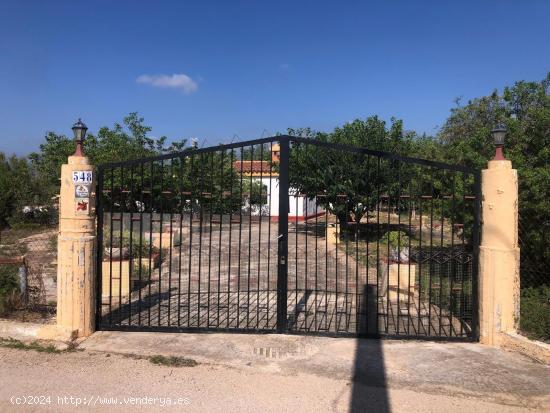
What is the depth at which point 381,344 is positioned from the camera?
18.8 ft

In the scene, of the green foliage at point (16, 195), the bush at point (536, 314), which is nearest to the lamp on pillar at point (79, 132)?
the bush at point (536, 314)

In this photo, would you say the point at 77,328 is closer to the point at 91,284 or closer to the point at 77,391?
the point at 91,284

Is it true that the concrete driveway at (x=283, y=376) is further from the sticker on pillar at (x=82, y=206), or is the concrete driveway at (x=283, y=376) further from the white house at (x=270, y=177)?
the white house at (x=270, y=177)

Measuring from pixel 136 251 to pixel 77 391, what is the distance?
7053mm

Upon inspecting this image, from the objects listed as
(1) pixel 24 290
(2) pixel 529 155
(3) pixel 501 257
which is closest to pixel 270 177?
(3) pixel 501 257

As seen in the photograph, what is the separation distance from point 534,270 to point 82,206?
7926mm

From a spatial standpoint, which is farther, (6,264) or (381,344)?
(6,264)

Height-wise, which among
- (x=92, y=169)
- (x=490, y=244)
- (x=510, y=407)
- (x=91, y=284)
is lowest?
(x=510, y=407)

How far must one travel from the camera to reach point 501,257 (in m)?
5.56

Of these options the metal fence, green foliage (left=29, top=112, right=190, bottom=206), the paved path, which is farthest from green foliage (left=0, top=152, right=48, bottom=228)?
the paved path

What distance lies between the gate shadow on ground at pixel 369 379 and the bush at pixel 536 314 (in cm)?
211

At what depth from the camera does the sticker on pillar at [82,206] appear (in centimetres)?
589

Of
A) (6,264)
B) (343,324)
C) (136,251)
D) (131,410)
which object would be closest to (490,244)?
(343,324)

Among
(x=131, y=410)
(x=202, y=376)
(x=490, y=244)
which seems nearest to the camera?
(x=131, y=410)
